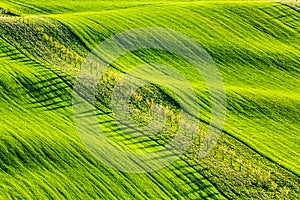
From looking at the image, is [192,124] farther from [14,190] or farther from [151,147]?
[14,190]

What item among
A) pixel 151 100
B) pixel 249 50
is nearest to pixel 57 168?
pixel 151 100

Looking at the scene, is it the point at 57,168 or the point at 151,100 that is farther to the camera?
the point at 151,100

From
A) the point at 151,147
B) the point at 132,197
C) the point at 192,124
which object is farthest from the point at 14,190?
the point at 192,124

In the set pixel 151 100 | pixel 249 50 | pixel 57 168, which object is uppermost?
pixel 249 50

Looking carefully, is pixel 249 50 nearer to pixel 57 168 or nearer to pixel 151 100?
pixel 151 100

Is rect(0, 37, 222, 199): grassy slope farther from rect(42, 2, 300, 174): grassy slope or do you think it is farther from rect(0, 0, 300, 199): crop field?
rect(42, 2, 300, 174): grassy slope

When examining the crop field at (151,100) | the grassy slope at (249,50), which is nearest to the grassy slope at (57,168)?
the crop field at (151,100)

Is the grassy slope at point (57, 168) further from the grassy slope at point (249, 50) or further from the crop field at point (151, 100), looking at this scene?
the grassy slope at point (249, 50)
